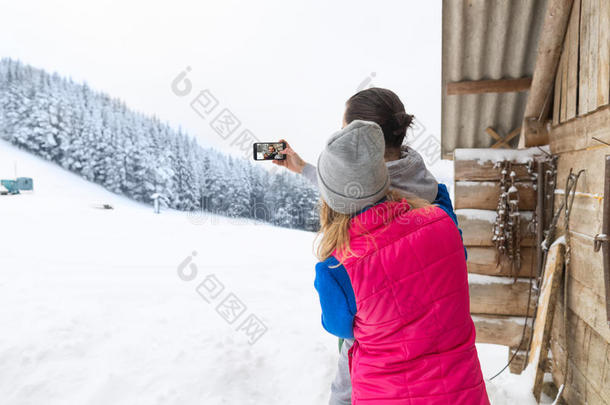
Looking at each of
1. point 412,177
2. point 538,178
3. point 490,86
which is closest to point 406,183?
point 412,177

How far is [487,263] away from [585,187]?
1.40 m

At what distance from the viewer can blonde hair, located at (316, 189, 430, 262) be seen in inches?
40.3

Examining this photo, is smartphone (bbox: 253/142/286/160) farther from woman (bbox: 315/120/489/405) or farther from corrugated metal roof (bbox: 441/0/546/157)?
corrugated metal roof (bbox: 441/0/546/157)

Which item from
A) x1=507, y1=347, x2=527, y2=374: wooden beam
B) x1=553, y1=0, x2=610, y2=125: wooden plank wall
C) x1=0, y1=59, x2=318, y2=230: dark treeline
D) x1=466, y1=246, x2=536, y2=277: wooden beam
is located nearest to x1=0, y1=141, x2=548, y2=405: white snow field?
x1=507, y1=347, x2=527, y2=374: wooden beam

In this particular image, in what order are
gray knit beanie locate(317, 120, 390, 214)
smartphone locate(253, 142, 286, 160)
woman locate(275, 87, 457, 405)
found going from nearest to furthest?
gray knit beanie locate(317, 120, 390, 214) → woman locate(275, 87, 457, 405) → smartphone locate(253, 142, 286, 160)

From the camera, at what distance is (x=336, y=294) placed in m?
1.06

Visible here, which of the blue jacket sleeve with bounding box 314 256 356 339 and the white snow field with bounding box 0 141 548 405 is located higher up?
the blue jacket sleeve with bounding box 314 256 356 339

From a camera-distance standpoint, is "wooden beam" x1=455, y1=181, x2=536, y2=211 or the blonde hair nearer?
the blonde hair

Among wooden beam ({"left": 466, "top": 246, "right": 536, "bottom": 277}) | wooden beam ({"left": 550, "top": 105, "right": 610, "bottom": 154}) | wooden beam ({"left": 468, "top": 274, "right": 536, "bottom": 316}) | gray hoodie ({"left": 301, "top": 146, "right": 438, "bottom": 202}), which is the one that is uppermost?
wooden beam ({"left": 550, "top": 105, "right": 610, "bottom": 154})

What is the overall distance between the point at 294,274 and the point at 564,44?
22.5ft

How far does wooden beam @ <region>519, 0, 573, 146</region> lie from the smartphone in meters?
2.79

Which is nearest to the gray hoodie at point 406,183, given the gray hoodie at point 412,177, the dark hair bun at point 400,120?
the gray hoodie at point 412,177

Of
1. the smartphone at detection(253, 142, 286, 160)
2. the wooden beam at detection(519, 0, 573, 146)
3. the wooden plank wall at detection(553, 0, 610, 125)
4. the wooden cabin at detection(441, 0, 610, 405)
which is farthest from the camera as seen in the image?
the wooden beam at detection(519, 0, 573, 146)

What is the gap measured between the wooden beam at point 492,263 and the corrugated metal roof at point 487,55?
1.68m
